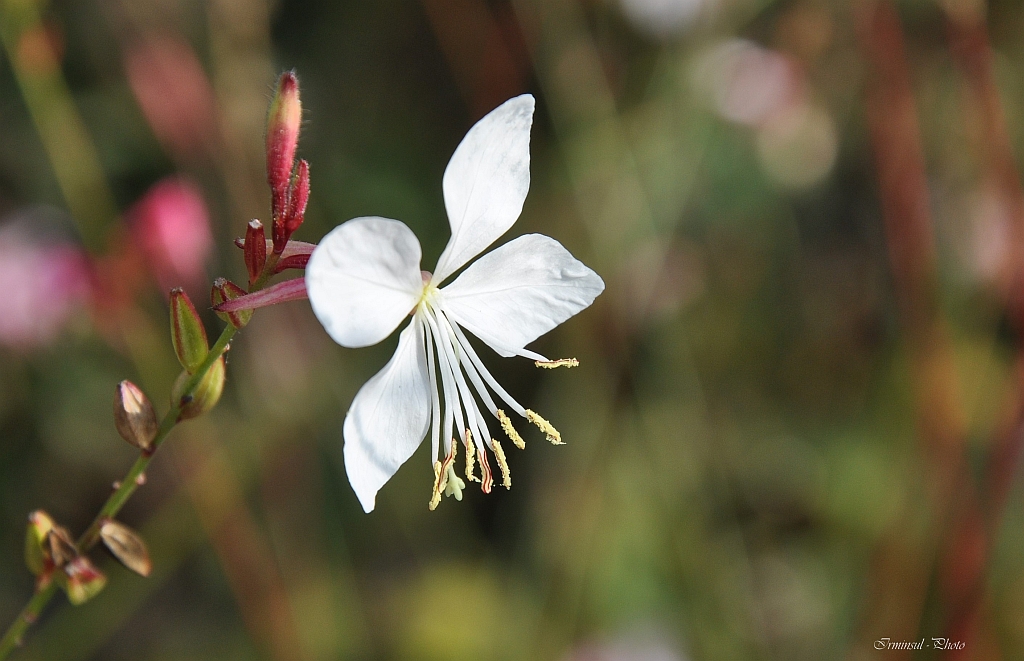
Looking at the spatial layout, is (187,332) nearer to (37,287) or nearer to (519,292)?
(519,292)

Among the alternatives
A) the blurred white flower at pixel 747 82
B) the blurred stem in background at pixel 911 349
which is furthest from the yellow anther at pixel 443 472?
the blurred white flower at pixel 747 82

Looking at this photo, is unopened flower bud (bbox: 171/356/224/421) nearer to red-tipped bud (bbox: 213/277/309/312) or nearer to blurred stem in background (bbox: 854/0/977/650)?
red-tipped bud (bbox: 213/277/309/312)

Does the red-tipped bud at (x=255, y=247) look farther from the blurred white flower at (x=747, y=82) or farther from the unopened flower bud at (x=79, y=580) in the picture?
the blurred white flower at (x=747, y=82)

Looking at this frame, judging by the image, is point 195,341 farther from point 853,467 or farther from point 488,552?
point 853,467

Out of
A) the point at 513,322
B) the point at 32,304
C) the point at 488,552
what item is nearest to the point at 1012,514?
the point at 488,552

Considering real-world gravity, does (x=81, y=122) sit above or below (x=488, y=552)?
above

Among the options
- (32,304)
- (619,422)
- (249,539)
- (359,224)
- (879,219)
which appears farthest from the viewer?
(879,219)

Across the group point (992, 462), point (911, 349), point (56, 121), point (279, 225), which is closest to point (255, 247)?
point (279, 225)
